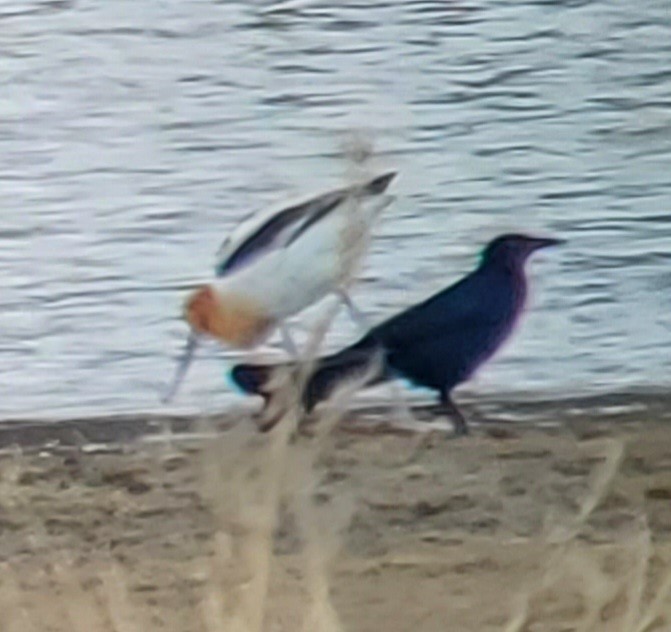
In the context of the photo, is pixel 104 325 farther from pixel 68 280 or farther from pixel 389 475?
pixel 389 475

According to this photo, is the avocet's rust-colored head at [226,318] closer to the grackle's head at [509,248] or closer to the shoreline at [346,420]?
the shoreline at [346,420]

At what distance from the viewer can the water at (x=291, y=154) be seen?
2.68 feet

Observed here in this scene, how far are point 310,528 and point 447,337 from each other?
0.54 ft

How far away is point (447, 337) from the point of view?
0.85 m

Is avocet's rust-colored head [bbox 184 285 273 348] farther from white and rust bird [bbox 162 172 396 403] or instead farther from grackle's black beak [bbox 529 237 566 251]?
grackle's black beak [bbox 529 237 566 251]

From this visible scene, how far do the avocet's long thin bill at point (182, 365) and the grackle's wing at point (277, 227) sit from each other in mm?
50

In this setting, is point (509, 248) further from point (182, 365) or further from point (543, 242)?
point (182, 365)

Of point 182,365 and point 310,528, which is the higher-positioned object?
point 182,365

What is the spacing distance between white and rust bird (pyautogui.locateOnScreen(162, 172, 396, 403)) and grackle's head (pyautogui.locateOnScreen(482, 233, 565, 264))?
0.08 m

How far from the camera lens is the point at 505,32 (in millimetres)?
822

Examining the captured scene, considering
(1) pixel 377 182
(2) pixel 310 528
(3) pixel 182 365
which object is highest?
(1) pixel 377 182

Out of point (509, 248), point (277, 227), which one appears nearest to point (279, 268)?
point (277, 227)

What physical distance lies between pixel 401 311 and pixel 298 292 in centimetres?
7

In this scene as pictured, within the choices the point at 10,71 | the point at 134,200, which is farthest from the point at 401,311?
the point at 10,71
